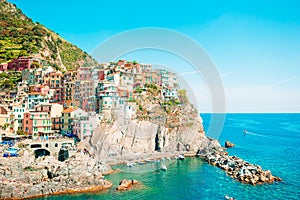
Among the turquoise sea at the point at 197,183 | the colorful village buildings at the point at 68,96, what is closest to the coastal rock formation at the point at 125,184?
the turquoise sea at the point at 197,183

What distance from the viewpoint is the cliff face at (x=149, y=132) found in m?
35.3

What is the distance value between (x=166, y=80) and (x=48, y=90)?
25.0 metres

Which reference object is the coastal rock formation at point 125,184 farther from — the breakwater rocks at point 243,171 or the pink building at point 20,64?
the pink building at point 20,64

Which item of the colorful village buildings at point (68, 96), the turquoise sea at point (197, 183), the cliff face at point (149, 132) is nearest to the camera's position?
the turquoise sea at point (197, 183)

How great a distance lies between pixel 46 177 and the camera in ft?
85.0

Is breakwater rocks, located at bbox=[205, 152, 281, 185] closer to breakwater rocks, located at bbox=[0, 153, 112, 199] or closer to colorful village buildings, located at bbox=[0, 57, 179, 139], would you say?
breakwater rocks, located at bbox=[0, 153, 112, 199]

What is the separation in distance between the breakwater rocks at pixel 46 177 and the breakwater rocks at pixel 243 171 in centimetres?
1489

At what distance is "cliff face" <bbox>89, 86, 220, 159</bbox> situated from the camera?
35.3 meters

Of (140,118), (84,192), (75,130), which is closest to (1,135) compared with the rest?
(75,130)

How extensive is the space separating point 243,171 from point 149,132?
1562 cm

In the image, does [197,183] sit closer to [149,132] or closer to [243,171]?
[243,171]

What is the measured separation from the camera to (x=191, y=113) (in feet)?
156

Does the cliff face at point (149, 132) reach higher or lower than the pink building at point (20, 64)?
lower

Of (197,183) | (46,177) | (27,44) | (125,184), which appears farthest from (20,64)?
(197,183)
